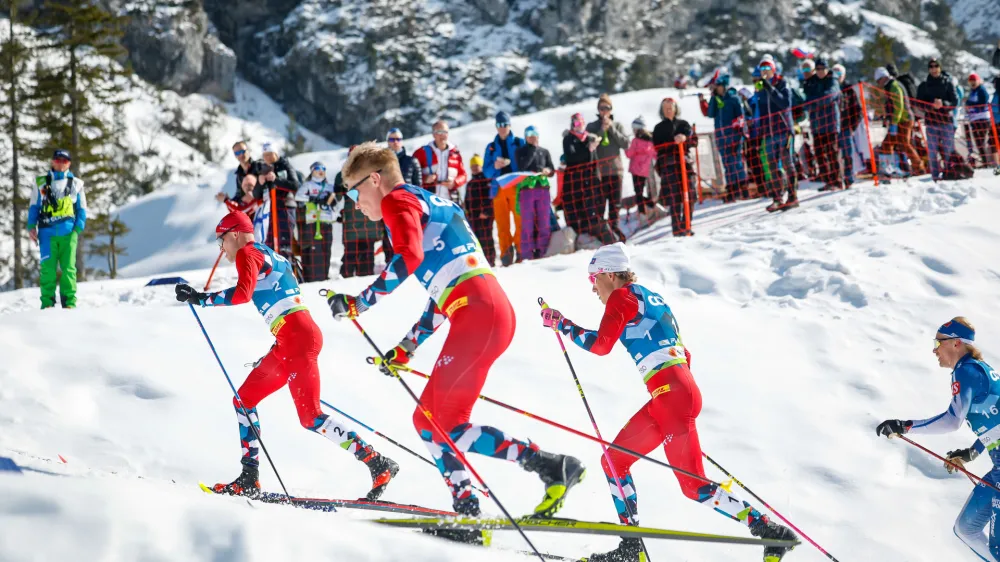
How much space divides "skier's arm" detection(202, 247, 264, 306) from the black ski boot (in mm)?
1828

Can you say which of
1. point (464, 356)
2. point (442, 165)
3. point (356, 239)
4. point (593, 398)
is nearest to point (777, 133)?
point (442, 165)

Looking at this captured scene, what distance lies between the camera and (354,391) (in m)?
7.14

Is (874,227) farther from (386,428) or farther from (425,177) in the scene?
(386,428)

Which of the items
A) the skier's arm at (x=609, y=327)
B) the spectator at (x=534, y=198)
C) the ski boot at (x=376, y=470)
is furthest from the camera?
the spectator at (x=534, y=198)

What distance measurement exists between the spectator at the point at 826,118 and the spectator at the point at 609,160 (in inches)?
106

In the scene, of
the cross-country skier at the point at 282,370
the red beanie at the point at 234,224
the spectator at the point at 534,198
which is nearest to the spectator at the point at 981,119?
the spectator at the point at 534,198

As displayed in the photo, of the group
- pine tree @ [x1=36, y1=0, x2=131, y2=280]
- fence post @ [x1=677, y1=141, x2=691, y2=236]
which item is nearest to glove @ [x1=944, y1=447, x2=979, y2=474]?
fence post @ [x1=677, y1=141, x2=691, y2=236]

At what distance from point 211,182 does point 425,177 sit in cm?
1225

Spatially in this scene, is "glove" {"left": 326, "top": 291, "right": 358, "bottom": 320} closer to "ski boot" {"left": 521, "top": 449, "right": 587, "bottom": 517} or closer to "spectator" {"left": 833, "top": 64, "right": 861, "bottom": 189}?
"ski boot" {"left": 521, "top": 449, "right": 587, "bottom": 517}

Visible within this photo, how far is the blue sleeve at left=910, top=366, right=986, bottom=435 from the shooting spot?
4902 millimetres

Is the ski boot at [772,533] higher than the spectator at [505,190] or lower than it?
lower

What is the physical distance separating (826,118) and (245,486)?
993cm

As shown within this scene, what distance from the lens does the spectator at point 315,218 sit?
36.0 ft

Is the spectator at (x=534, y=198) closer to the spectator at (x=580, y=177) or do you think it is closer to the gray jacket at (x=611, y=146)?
the spectator at (x=580, y=177)
